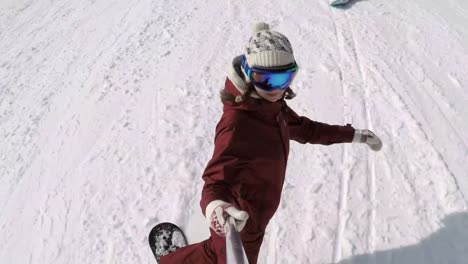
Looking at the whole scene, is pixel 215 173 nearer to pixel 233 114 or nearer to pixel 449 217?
pixel 233 114

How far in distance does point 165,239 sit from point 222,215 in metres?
1.20

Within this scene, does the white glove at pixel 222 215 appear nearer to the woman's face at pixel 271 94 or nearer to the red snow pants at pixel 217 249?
the red snow pants at pixel 217 249

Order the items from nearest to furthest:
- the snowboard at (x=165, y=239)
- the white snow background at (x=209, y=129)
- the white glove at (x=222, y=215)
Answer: the white glove at (x=222, y=215), the snowboard at (x=165, y=239), the white snow background at (x=209, y=129)

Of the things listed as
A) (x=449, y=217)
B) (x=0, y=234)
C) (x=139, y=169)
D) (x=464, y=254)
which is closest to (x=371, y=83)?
(x=449, y=217)

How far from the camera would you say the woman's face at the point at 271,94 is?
225cm

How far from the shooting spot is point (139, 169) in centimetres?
369

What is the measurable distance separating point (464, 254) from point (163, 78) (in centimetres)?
328

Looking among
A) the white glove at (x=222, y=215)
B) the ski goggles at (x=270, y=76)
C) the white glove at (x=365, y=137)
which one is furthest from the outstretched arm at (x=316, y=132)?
the white glove at (x=222, y=215)

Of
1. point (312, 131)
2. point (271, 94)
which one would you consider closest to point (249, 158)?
point (271, 94)

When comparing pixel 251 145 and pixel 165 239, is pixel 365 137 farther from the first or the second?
pixel 165 239

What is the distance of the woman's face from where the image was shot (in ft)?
7.38

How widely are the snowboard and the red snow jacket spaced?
81cm

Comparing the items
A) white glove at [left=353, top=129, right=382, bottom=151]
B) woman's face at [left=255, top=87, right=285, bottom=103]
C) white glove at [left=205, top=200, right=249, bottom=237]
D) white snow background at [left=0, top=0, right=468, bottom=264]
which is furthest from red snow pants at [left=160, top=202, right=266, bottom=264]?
white glove at [left=353, top=129, right=382, bottom=151]

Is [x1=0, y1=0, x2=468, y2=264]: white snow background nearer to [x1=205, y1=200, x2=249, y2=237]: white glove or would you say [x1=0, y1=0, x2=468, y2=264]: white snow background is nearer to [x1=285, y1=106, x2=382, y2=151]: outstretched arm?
[x1=285, y1=106, x2=382, y2=151]: outstretched arm
